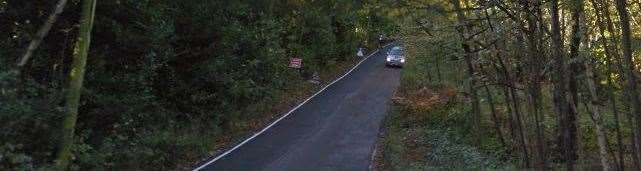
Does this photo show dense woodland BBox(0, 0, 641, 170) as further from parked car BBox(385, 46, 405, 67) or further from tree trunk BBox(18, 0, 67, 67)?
parked car BBox(385, 46, 405, 67)

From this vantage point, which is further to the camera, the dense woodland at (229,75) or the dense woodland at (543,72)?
the dense woodland at (229,75)

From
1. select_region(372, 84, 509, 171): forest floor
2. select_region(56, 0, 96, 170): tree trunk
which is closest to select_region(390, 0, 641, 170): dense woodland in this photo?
select_region(372, 84, 509, 171): forest floor

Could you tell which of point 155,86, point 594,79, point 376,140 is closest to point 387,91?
point 376,140

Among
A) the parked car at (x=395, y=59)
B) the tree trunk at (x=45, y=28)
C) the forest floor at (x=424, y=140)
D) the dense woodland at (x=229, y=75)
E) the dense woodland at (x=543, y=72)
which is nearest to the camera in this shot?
the dense woodland at (x=543, y=72)

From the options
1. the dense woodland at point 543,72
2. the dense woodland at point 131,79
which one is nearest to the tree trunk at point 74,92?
the dense woodland at point 131,79

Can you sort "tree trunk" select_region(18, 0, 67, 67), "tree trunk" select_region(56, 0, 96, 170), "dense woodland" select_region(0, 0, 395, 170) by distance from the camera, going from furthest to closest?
"tree trunk" select_region(18, 0, 67, 67), "tree trunk" select_region(56, 0, 96, 170), "dense woodland" select_region(0, 0, 395, 170)

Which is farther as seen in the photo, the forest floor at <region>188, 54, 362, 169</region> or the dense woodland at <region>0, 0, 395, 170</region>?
the forest floor at <region>188, 54, 362, 169</region>

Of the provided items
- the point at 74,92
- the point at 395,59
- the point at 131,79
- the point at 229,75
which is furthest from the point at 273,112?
the point at 395,59

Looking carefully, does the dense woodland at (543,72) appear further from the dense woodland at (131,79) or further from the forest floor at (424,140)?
the dense woodland at (131,79)
